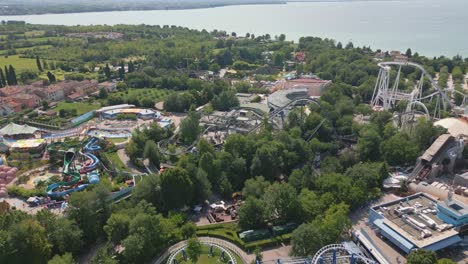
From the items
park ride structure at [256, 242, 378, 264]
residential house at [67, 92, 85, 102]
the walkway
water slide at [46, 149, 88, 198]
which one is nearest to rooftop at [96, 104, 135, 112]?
residential house at [67, 92, 85, 102]

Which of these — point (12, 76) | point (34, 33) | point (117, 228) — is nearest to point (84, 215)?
point (117, 228)

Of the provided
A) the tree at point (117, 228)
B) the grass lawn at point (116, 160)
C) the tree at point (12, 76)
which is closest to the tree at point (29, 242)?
the tree at point (117, 228)

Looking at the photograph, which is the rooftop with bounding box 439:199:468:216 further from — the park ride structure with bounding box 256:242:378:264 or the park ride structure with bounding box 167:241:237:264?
the park ride structure with bounding box 167:241:237:264

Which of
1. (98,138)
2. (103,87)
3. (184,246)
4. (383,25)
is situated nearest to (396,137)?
(184,246)

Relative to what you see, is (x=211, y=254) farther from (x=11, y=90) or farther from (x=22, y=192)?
(x=11, y=90)

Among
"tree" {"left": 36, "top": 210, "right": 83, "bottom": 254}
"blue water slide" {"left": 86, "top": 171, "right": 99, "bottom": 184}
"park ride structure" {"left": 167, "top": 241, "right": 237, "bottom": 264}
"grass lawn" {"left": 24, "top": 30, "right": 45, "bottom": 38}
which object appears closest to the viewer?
"park ride structure" {"left": 167, "top": 241, "right": 237, "bottom": 264}

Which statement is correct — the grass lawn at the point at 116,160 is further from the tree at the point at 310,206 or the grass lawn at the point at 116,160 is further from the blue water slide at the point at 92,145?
the tree at the point at 310,206

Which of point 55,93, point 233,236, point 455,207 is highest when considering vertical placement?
point 455,207
